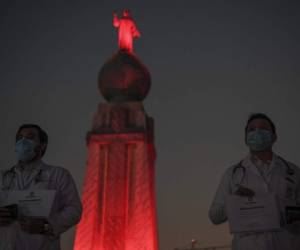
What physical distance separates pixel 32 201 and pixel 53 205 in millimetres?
282

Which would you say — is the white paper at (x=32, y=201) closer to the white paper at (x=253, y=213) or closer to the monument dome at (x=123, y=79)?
the white paper at (x=253, y=213)

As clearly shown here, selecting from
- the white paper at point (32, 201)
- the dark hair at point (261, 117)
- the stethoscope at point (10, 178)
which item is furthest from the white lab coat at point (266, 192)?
the stethoscope at point (10, 178)

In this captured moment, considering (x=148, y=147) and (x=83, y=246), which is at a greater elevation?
(x=148, y=147)

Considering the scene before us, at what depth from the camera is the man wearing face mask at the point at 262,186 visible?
5992mm

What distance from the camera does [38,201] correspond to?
20.3 ft

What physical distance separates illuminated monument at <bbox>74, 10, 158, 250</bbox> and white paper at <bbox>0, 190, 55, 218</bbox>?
34.6ft

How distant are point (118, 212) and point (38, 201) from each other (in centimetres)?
1094

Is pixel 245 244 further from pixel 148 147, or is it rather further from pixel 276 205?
pixel 148 147

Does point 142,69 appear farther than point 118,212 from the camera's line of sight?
Yes

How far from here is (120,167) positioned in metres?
17.6

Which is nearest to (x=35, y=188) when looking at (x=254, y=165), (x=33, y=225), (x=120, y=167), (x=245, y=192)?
(x=33, y=225)

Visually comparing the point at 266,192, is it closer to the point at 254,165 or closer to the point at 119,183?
the point at 254,165

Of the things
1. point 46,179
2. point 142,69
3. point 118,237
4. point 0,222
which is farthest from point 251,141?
point 142,69

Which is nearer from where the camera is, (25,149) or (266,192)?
(266,192)
